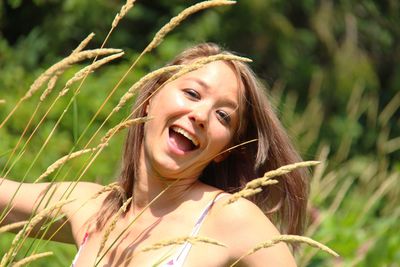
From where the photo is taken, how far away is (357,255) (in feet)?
17.8

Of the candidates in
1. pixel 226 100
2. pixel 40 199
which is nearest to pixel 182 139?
pixel 226 100

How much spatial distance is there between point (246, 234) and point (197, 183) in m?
0.29

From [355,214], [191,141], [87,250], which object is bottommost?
[355,214]

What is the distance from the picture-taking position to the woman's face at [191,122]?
305cm

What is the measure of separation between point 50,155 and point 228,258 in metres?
2.67

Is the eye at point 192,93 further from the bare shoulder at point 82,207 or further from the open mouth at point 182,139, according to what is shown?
the bare shoulder at point 82,207

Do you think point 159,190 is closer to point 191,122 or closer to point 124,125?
point 191,122

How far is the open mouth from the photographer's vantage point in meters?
3.04

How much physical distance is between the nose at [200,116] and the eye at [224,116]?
0.08 m

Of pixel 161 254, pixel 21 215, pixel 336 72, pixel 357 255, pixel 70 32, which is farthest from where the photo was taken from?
pixel 336 72

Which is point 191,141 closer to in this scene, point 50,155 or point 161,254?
point 161,254

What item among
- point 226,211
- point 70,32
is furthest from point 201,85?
point 70,32

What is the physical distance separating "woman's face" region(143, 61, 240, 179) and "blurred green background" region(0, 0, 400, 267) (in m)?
1.96

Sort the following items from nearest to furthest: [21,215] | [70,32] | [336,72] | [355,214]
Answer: [21,215], [355,214], [70,32], [336,72]
